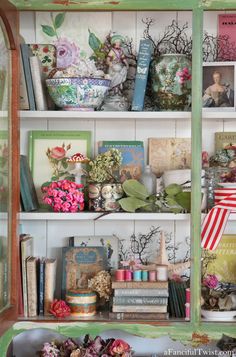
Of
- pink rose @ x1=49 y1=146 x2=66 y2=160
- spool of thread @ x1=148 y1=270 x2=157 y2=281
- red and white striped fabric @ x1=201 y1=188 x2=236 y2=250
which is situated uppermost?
pink rose @ x1=49 y1=146 x2=66 y2=160

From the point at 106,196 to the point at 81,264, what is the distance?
31cm

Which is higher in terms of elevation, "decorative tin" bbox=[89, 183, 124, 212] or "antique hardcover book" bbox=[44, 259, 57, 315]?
"decorative tin" bbox=[89, 183, 124, 212]

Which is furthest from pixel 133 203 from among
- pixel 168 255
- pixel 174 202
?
pixel 168 255

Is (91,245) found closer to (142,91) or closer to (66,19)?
(142,91)

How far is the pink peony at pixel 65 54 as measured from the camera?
2.71 m

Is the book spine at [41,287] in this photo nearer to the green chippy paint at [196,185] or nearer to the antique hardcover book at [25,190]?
the antique hardcover book at [25,190]

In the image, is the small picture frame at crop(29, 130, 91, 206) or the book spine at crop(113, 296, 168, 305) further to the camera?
the small picture frame at crop(29, 130, 91, 206)

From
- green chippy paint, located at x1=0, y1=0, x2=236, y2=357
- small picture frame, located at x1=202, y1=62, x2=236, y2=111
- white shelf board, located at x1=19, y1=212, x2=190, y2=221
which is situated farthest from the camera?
small picture frame, located at x1=202, y1=62, x2=236, y2=111

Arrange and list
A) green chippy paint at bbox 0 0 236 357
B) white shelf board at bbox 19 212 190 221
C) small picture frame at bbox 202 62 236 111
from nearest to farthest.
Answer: green chippy paint at bbox 0 0 236 357 < white shelf board at bbox 19 212 190 221 < small picture frame at bbox 202 62 236 111

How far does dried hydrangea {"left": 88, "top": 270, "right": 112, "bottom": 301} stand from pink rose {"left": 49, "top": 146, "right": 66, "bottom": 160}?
51cm

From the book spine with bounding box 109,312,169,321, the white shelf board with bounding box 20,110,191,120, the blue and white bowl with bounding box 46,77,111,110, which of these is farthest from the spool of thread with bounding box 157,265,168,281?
the blue and white bowl with bounding box 46,77,111,110

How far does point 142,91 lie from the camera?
256cm

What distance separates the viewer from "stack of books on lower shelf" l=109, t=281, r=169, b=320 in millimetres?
2494

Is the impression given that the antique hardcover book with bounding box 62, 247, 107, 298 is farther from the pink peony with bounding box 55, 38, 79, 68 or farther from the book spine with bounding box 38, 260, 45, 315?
the pink peony with bounding box 55, 38, 79, 68
